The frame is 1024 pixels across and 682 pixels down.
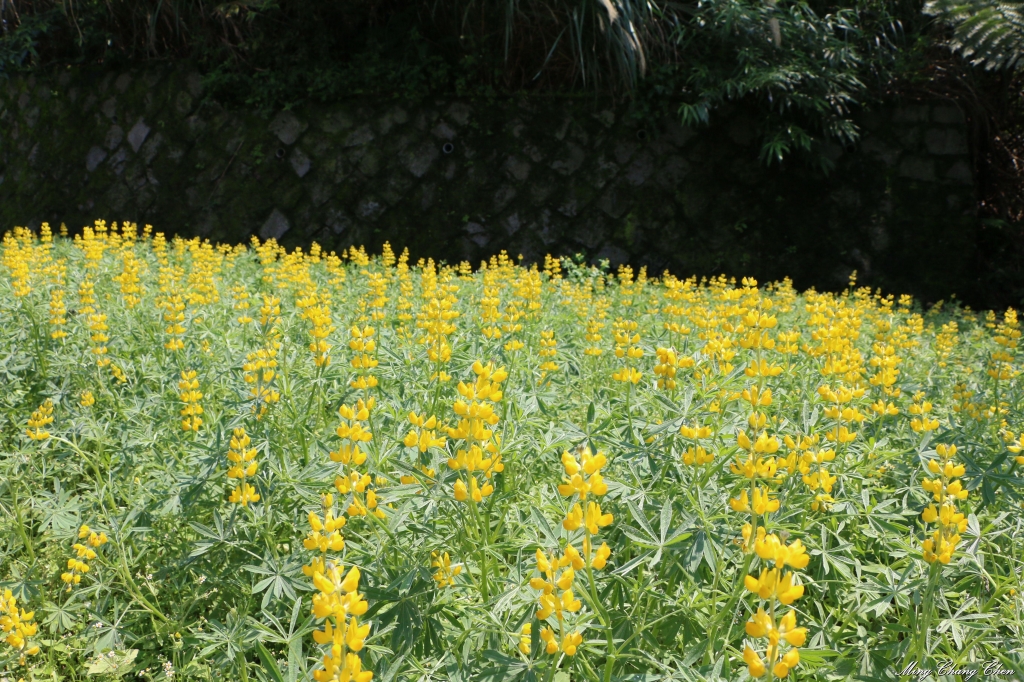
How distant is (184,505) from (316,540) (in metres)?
0.78

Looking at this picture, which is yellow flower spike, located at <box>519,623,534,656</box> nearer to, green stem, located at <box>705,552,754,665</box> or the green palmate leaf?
green stem, located at <box>705,552,754,665</box>

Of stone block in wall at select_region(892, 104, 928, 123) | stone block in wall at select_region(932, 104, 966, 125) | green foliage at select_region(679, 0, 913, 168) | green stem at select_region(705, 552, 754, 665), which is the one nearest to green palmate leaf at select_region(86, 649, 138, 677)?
green stem at select_region(705, 552, 754, 665)

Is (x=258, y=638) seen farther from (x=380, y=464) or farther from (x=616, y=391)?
(x=616, y=391)

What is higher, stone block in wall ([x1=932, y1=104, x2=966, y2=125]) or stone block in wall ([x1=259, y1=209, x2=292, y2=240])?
stone block in wall ([x1=932, y1=104, x2=966, y2=125])

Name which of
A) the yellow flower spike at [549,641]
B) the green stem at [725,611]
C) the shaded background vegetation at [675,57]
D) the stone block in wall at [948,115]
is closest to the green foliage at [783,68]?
the shaded background vegetation at [675,57]

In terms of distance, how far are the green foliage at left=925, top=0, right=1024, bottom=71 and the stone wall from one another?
28.3 inches

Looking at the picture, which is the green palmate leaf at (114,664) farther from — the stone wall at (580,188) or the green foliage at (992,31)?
the green foliage at (992,31)

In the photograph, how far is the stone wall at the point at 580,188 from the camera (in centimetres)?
627

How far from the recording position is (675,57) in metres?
6.27

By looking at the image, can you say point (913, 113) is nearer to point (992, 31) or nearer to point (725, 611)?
point (992, 31)

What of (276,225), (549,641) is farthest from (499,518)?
(276,225)

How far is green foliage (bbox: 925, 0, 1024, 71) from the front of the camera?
17.8 feet

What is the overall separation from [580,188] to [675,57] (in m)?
1.48

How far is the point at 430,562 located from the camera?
138cm
